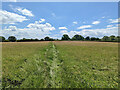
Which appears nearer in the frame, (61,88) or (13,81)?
(61,88)

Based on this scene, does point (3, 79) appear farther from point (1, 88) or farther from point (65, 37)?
point (65, 37)

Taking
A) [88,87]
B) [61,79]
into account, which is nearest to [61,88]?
[61,79]

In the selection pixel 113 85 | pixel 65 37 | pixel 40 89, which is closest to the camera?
pixel 40 89

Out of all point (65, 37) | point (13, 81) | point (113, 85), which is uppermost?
point (65, 37)

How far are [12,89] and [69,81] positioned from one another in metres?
3.42

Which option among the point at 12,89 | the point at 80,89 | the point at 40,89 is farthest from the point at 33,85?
the point at 80,89

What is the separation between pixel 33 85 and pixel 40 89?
0.60 m

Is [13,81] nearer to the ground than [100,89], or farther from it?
farther from it

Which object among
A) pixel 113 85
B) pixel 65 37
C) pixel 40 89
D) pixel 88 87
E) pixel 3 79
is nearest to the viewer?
pixel 40 89

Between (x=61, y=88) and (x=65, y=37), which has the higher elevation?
(x=65, y=37)

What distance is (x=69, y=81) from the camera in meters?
4.41

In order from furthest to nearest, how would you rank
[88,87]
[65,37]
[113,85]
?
[65,37]
[113,85]
[88,87]

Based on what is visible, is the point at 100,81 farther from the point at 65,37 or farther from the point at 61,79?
the point at 65,37

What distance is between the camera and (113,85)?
4.21m
